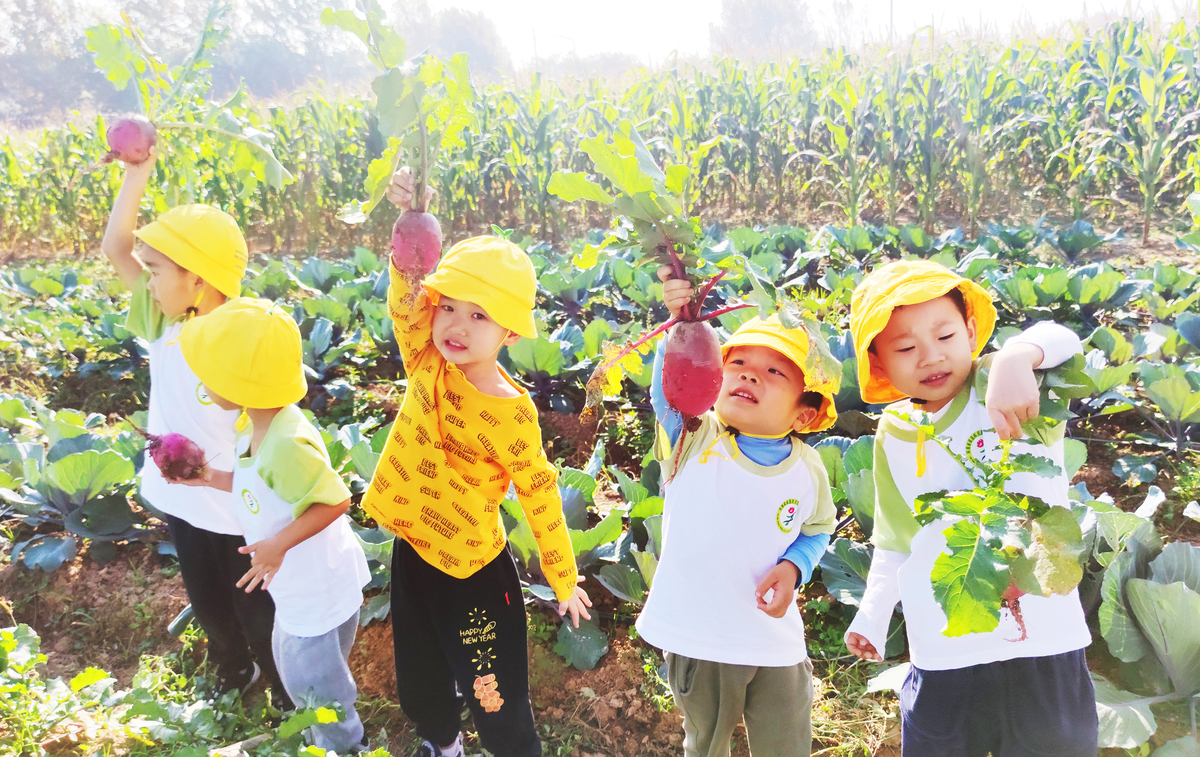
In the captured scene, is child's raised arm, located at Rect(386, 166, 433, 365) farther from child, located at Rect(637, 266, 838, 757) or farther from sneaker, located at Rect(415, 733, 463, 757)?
sneaker, located at Rect(415, 733, 463, 757)

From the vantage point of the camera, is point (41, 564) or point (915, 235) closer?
point (41, 564)

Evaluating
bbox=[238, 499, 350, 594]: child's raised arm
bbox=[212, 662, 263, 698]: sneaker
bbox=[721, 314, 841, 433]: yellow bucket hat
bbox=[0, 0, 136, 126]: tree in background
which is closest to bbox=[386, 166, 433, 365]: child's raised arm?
bbox=[238, 499, 350, 594]: child's raised arm

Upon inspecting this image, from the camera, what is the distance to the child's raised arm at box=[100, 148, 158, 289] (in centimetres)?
189

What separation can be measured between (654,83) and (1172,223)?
6.35 metres

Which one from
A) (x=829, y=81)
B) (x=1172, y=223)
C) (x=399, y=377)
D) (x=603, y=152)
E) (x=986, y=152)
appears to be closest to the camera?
(x=603, y=152)

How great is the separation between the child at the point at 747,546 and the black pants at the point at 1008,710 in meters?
0.22

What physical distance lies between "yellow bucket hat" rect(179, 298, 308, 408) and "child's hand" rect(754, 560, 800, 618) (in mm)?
1012

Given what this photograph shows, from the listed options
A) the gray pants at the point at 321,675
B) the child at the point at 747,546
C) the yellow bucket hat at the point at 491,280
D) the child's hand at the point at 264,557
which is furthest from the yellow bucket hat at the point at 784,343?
the gray pants at the point at 321,675

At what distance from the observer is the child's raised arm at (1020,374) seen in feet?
3.45

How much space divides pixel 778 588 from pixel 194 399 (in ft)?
4.62

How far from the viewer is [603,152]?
997mm

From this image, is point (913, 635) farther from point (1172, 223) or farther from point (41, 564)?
point (1172, 223)

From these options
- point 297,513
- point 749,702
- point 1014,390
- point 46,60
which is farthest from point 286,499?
point 46,60

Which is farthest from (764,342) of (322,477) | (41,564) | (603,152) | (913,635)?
(41,564)
